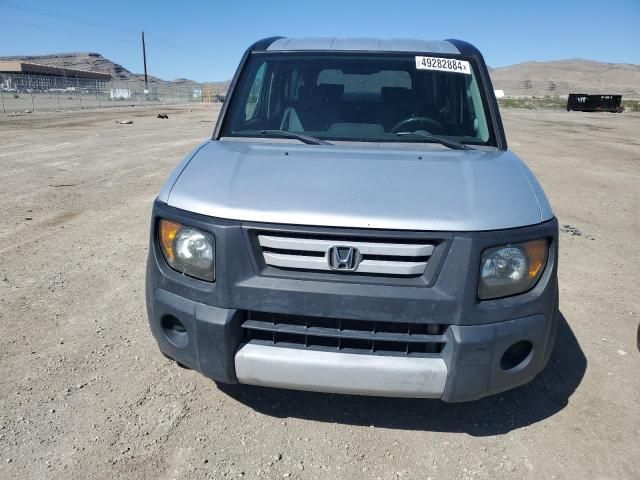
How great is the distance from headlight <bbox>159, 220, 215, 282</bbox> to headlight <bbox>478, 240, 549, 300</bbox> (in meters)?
1.22

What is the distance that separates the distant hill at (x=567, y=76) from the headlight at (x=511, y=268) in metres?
133

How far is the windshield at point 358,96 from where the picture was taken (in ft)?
10.9

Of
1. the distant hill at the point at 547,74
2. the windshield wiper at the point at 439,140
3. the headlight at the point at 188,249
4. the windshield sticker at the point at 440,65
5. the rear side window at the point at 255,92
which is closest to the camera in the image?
the headlight at the point at 188,249

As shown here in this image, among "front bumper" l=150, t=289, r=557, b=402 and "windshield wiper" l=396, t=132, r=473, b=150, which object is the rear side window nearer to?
"windshield wiper" l=396, t=132, r=473, b=150

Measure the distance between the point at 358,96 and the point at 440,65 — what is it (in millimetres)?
603

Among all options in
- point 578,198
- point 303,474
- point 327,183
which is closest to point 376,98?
point 327,183

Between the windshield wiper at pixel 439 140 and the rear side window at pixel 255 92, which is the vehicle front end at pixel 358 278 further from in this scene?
the rear side window at pixel 255 92

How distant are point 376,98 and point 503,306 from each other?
179cm

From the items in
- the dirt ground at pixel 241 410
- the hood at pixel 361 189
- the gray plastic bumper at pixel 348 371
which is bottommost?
the dirt ground at pixel 241 410

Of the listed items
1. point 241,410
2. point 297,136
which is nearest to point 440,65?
point 297,136

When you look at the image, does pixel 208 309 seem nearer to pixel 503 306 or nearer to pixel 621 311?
pixel 503 306

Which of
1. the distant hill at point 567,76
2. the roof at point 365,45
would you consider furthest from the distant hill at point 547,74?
the roof at point 365,45

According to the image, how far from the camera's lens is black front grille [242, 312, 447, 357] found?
87.1 inches

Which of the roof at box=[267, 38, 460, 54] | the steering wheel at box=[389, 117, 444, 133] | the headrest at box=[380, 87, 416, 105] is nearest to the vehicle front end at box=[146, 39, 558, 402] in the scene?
the steering wheel at box=[389, 117, 444, 133]
